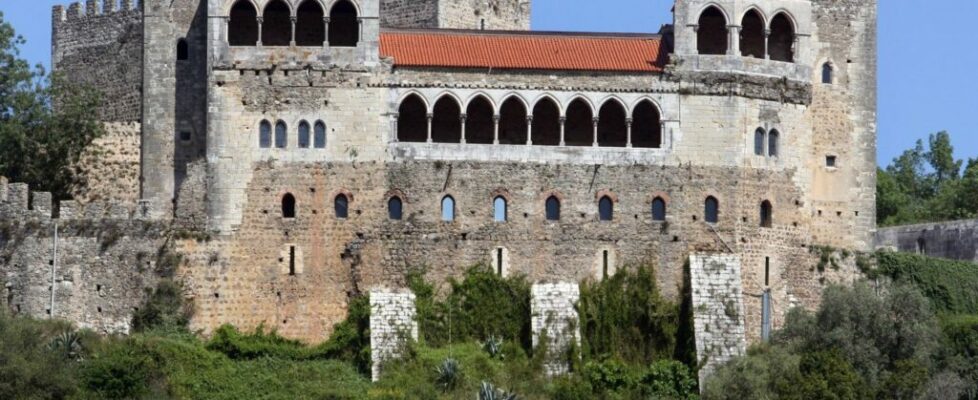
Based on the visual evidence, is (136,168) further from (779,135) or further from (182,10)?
(779,135)

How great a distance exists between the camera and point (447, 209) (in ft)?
242

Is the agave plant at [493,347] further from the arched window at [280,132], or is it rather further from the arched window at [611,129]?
the arched window at [280,132]

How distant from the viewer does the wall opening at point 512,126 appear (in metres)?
75.9

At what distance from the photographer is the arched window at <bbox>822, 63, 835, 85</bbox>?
7731 centimetres

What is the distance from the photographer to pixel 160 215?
244 feet

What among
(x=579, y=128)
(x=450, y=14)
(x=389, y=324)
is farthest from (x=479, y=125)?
(x=389, y=324)

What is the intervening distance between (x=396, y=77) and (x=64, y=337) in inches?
472

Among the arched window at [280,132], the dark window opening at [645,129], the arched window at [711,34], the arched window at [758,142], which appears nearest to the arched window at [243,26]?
the arched window at [280,132]

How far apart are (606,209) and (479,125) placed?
4.79 metres

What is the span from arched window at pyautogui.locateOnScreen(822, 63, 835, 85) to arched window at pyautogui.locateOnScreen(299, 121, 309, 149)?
51.1ft

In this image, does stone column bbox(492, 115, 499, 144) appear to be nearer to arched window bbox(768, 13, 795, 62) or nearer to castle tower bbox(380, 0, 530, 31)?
castle tower bbox(380, 0, 530, 31)

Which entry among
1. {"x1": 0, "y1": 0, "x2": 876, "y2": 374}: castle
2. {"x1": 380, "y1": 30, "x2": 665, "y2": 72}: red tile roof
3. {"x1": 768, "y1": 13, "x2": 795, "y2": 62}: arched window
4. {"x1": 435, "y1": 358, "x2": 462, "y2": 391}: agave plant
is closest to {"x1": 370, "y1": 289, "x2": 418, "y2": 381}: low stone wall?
{"x1": 0, "y1": 0, "x2": 876, "y2": 374}: castle

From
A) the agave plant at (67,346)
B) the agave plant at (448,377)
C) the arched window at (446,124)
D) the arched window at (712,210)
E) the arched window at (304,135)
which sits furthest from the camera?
the arched window at (446,124)

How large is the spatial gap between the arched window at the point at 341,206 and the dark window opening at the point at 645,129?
8.84 metres
